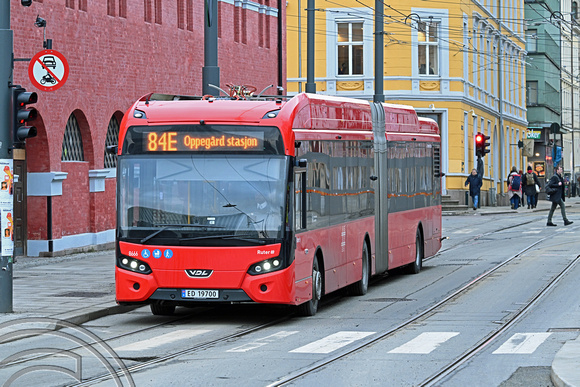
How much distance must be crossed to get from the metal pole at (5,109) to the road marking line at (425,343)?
5459 millimetres

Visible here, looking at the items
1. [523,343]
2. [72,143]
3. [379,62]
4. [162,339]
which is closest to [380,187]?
[162,339]

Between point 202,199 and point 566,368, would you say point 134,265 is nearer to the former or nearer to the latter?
point 202,199

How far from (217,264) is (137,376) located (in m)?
4.16

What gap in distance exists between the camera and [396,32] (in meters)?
55.5

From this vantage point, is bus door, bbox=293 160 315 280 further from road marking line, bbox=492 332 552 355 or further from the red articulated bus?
road marking line, bbox=492 332 552 355

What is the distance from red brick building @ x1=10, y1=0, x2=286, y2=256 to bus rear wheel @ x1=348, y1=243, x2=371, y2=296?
363 inches

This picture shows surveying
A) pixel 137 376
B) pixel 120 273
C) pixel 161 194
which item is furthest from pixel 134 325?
pixel 137 376

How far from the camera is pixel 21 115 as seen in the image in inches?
613

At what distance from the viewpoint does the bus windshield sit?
14742 millimetres

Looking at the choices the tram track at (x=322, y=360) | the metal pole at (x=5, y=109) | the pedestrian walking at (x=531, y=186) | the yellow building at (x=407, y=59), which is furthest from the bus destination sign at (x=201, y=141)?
the pedestrian walking at (x=531, y=186)

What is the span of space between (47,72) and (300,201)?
6.50m

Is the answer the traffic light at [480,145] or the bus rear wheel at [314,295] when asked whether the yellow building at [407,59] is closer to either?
the traffic light at [480,145]

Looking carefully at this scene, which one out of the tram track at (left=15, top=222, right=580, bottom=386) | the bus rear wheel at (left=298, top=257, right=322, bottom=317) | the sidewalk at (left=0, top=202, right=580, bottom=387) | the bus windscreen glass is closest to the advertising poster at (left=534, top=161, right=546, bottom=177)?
the sidewalk at (left=0, top=202, right=580, bottom=387)

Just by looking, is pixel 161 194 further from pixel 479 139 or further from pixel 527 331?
pixel 479 139
